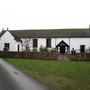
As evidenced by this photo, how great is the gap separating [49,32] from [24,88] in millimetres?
54971

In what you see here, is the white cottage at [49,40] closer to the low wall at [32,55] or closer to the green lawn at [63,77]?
the low wall at [32,55]

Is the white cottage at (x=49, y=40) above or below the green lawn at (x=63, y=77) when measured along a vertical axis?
above

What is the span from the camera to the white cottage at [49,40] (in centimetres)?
6319

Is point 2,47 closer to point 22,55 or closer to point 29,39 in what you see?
point 29,39

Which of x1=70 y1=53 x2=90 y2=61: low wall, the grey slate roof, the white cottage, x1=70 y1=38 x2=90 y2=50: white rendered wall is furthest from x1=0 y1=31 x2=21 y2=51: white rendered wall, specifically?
x1=70 y1=53 x2=90 y2=61: low wall

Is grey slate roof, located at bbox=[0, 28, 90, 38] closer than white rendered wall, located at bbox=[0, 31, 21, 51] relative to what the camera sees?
Yes

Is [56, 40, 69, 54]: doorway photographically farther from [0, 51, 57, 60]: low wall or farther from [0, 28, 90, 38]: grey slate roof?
[0, 51, 57, 60]: low wall

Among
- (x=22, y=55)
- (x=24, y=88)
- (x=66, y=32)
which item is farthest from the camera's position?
(x=66, y=32)

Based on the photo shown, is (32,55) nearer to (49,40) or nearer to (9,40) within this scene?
(49,40)

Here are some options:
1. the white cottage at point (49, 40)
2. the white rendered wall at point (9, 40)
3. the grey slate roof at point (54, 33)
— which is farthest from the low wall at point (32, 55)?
the grey slate roof at point (54, 33)

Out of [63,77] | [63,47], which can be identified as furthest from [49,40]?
[63,77]

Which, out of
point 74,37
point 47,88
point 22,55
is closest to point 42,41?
point 74,37

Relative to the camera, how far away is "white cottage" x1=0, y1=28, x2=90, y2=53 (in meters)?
63.2

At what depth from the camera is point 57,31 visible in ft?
221
